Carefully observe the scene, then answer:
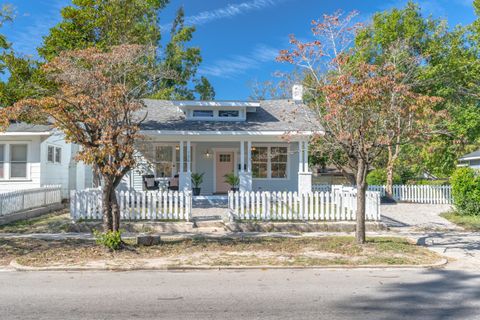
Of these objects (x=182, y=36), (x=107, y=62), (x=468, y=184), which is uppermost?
(x=182, y=36)

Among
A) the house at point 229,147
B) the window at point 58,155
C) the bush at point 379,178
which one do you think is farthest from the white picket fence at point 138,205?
the bush at point 379,178

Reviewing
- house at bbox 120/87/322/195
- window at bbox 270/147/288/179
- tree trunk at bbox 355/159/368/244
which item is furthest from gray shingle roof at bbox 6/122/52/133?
tree trunk at bbox 355/159/368/244

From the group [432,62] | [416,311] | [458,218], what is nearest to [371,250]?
[416,311]

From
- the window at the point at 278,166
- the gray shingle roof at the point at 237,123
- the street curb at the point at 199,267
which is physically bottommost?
the street curb at the point at 199,267

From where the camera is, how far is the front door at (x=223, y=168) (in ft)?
71.5

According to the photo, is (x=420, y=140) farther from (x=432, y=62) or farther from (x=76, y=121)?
(x=432, y=62)

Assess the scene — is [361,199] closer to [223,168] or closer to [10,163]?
[223,168]

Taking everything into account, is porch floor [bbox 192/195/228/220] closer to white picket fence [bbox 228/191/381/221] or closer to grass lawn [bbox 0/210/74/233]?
white picket fence [bbox 228/191/381/221]

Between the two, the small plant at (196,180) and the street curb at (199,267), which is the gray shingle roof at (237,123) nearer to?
the small plant at (196,180)

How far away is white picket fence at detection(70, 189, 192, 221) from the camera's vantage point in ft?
42.6

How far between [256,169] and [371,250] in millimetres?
12019

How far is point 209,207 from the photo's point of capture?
1716cm

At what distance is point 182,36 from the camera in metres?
37.7

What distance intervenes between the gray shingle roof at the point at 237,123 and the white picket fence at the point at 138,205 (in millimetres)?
5484
